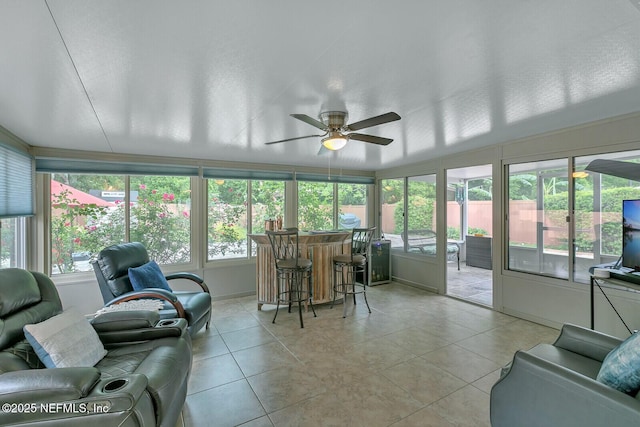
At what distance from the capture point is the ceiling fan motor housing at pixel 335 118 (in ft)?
8.16

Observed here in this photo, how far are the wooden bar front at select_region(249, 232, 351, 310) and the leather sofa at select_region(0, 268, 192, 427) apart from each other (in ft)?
6.32

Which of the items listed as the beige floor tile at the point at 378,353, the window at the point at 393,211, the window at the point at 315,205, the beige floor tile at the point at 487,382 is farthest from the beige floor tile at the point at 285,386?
the window at the point at 393,211

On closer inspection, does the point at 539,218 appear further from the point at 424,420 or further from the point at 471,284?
the point at 424,420

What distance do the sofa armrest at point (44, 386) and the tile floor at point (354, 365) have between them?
2.97 ft

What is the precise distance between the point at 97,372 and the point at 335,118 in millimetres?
2325

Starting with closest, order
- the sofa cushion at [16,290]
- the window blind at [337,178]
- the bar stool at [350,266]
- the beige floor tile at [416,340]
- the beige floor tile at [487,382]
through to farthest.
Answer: the sofa cushion at [16,290] → the beige floor tile at [487,382] → the beige floor tile at [416,340] → the bar stool at [350,266] → the window blind at [337,178]

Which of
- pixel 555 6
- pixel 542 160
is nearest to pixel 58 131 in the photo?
Answer: pixel 555 6

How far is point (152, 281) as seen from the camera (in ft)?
10.1

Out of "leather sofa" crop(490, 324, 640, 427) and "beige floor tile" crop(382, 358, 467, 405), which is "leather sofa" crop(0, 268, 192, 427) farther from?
"leather sofa" crop(490, 324, 640, 427)

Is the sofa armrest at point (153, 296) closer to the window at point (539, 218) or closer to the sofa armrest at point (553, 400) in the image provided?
the sofa armrest at point (553, 400)

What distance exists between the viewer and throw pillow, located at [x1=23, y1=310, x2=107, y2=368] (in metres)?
1.62

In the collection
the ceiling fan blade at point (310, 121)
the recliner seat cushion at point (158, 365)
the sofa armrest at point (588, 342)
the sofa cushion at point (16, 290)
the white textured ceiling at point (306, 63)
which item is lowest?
the recliner seat cushion at point (158, 365)

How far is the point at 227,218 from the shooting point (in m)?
4.85

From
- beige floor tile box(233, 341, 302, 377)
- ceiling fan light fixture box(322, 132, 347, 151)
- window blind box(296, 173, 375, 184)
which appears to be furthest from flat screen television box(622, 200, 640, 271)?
window blind box(296, 173, 375, 184)
